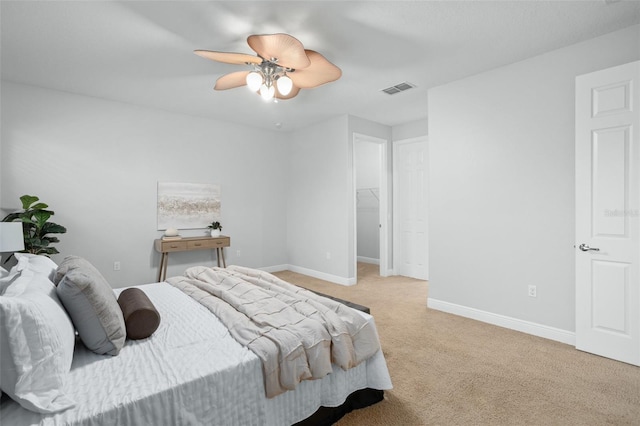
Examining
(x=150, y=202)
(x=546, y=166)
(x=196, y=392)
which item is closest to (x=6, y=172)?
(x=150, y=202)

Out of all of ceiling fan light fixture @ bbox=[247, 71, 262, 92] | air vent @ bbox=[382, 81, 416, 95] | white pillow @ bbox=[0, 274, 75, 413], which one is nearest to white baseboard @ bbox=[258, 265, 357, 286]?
air vent @ bbox=[382, 81, 416, 95]

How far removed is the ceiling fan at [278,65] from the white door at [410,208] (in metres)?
2.93

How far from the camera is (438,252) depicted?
3.75m

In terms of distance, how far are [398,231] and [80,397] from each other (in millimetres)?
4958

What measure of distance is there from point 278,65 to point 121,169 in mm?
3040

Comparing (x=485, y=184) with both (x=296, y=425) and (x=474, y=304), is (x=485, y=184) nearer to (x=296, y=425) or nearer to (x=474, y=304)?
(x=474, y=304)

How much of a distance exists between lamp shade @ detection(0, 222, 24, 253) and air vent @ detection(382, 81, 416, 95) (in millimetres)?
3657

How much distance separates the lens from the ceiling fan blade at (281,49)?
6.98 feet

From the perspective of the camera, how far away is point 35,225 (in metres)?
3.50

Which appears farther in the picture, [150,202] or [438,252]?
[150,202]

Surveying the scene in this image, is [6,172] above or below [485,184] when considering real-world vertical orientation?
above

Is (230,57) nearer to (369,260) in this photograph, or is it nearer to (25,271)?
(25,271)

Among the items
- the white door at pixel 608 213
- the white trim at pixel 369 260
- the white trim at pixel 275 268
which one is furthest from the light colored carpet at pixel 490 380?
the white trim at pixel 369 260

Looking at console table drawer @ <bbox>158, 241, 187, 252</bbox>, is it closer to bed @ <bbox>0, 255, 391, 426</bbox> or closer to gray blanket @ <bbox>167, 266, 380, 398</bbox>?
gray blanket @ <bbox>167, 266, 380, 398</bbox>
